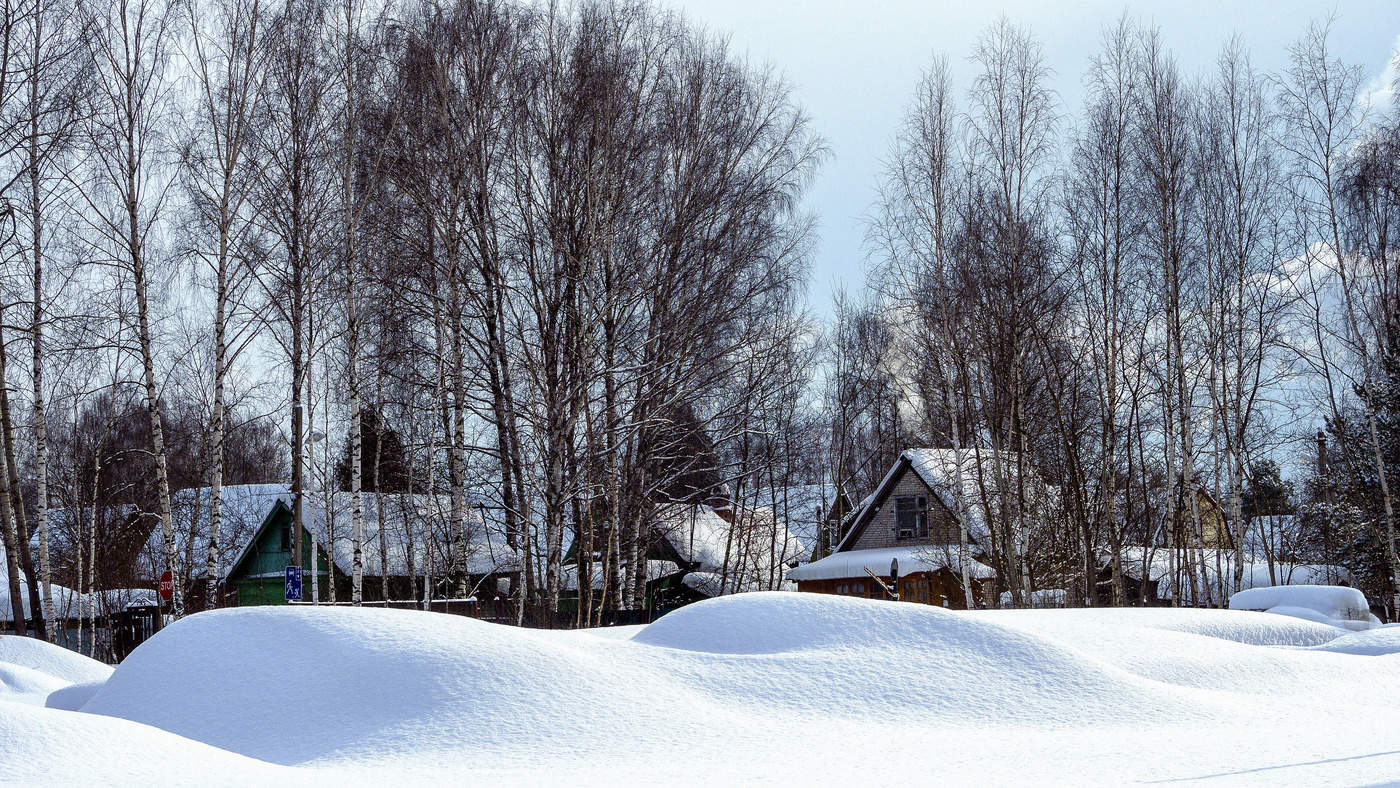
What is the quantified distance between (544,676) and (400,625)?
118 cm

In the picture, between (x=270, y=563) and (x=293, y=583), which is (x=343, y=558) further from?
(x=293, y=583)

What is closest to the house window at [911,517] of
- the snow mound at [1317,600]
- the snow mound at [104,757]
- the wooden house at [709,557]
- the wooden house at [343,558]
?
the wooden house at [709,557]

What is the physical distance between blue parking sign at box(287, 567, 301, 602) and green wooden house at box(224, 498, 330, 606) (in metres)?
13.9

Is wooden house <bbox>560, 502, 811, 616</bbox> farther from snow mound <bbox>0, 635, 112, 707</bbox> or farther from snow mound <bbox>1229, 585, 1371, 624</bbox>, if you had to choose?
snow mound <bbox>0, 635, 112, 707</bbox>

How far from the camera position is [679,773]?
4996mm

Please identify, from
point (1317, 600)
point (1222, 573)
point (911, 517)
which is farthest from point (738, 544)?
point (1317, 600)

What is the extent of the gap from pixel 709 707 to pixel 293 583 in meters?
14.0

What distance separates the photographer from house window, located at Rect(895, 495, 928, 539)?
2886 centimetres

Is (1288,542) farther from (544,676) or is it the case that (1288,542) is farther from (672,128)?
(544,676)

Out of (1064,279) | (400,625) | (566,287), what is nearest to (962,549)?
(1064,279)

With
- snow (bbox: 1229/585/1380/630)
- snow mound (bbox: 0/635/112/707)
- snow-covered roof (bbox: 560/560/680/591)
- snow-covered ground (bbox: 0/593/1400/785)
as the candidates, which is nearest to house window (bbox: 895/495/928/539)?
snow-covered roof (bbox: 560/560/680/591)

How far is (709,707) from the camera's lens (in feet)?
20.7

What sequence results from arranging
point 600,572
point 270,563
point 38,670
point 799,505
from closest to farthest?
1. point 38,670
2. point 600,572
3. point 270,563
4. point 799,505

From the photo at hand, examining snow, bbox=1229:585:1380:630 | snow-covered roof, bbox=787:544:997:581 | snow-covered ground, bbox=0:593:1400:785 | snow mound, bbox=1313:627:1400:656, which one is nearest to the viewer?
snow-covered ground, bbox=0:593:1400:785
